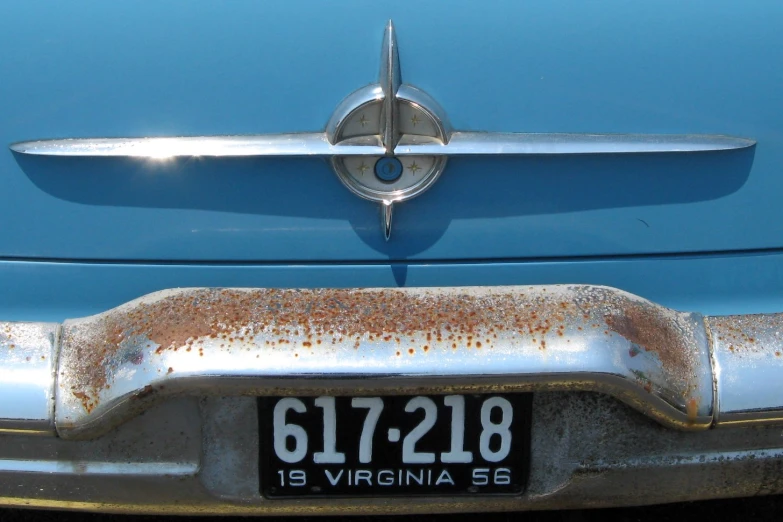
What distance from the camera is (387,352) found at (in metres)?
1.35

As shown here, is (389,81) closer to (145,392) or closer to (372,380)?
(372,380)

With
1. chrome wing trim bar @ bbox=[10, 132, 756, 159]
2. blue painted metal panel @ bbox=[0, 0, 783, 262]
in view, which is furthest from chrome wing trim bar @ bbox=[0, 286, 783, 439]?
chrome wing trim bar @ bbox=[10, 132, 756, 159]

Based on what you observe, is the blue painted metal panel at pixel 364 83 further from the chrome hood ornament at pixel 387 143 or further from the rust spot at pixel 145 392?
the rust spot at pixel 145 392

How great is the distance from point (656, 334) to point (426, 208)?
1.48 ft

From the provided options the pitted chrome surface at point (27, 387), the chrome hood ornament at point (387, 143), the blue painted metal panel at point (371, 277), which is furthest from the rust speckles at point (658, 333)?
the pitted chrome surface at point (27, 387)

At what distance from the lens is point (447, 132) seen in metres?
1.42

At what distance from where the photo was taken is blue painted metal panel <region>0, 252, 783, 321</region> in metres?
1.56

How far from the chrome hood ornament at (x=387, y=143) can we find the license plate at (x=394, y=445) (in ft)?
1.25

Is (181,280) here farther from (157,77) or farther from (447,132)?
(447,132)

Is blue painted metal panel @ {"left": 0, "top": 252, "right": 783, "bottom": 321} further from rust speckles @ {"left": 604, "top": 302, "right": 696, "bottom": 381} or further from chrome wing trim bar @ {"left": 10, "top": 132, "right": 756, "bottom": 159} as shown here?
chrome wing trim bar @ {"left": 10, "top": 132, "right": 756, "bottom": 159}

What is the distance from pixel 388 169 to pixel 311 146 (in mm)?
138

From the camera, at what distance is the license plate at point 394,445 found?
4.67 ft

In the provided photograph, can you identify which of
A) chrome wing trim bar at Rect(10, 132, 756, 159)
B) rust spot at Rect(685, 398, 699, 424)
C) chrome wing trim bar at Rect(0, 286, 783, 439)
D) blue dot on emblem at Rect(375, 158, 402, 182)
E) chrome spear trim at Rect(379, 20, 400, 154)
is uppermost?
chrome spear trim at Rect(379, 20, 400, 154)

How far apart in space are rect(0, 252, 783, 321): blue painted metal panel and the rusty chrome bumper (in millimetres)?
78
